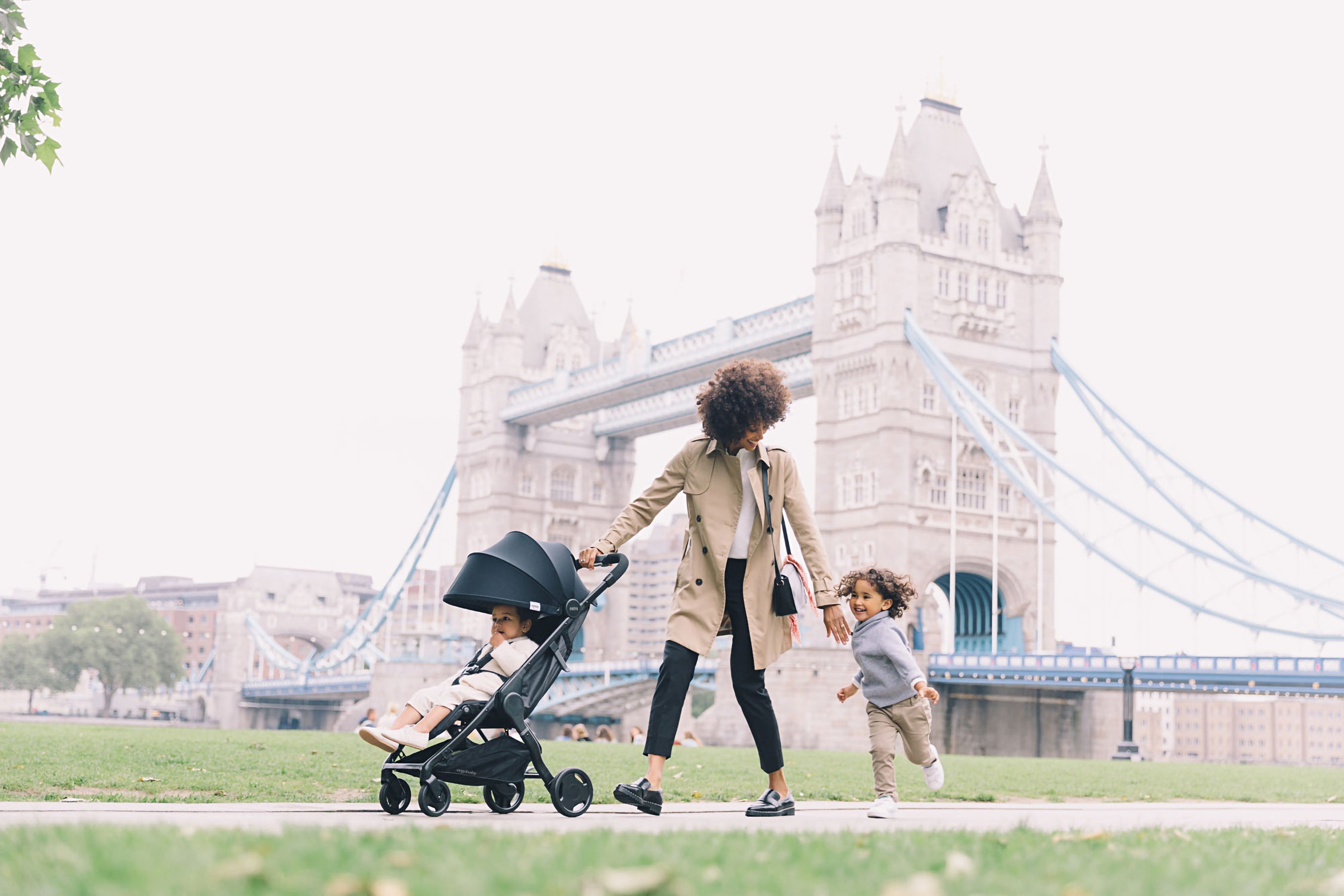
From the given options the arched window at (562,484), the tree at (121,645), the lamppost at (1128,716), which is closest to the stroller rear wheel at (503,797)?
the lamppost at (1128,716)

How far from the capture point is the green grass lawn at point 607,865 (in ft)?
8.00

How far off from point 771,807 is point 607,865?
9.37 feet

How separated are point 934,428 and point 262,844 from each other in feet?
126

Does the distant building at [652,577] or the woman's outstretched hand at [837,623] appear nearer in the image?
the woman's outstretched hand at [837,623]

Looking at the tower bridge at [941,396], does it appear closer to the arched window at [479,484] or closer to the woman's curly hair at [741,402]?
the arched window at [479,484]

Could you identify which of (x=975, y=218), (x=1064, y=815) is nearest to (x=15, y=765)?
(x=1064, y=815)

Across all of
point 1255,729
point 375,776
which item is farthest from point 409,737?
point 1255,729

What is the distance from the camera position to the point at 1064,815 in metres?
6.14

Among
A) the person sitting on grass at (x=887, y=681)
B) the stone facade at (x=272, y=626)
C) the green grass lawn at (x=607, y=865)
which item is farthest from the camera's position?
the stone facade at (x=272, y=626)

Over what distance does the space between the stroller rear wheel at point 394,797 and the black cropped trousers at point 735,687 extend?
88 centimetres

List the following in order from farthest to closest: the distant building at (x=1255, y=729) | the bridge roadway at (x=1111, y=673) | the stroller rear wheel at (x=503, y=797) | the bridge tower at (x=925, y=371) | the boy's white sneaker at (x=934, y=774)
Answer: the distant building at (x=1255, y=729) < the bridge tower at (x=925, y=371) < the bridge roadway at (x=1111, y=673) < the boy's white sneaker at (x=934, y=774) < the stroller rear wheel at (x=503, y=797)

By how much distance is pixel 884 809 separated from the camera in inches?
222

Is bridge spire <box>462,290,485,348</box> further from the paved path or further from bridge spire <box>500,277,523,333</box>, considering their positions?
the paved path

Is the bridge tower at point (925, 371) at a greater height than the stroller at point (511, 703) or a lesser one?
greater
